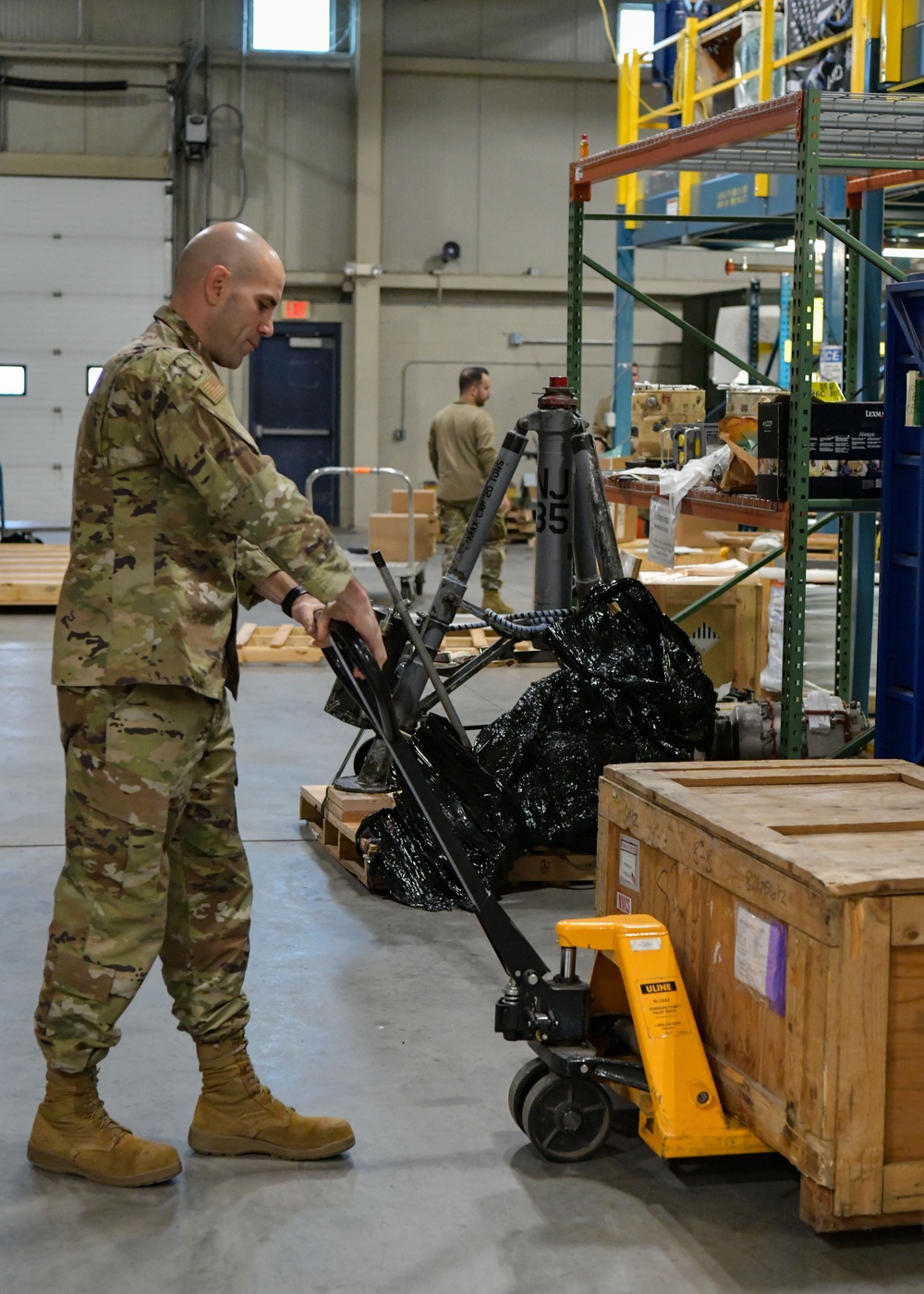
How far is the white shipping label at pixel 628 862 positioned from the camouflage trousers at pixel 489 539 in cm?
809

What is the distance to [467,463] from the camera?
12.2 m

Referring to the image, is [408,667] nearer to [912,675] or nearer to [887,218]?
[912,675]

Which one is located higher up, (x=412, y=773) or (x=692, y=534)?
(x=692, y=534)

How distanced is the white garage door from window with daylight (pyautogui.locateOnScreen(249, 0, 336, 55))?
2382mm

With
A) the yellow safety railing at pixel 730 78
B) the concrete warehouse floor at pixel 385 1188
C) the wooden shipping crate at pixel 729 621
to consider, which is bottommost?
the concrete warehouse floor at pixel 385 1188

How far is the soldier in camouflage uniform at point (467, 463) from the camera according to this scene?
39.7ft

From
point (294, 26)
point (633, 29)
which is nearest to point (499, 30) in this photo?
point (633, 29)

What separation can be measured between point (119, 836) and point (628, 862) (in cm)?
125

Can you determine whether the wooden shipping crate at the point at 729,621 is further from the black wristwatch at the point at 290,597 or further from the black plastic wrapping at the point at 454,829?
the black wristwatch at the point at 290,597

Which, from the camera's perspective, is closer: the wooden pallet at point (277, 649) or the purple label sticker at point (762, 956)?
the purple label sticker at point (762, 956)

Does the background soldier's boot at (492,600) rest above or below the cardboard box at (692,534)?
below

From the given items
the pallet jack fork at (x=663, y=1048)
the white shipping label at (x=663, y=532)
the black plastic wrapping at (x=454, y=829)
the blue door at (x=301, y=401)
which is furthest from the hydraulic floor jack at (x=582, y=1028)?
the blue door at (x=301, y=401)

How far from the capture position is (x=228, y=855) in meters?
3.40

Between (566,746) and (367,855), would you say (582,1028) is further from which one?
(367,855)
